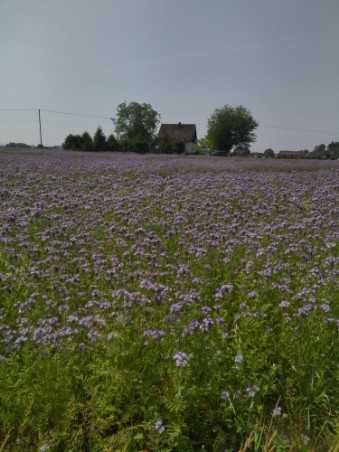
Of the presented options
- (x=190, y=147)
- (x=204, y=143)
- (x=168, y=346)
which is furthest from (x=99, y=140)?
(x=204, y=143)

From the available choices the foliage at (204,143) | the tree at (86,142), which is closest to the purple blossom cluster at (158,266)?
the tree at (86,142)

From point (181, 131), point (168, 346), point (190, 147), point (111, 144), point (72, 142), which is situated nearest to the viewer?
point (168, 346)

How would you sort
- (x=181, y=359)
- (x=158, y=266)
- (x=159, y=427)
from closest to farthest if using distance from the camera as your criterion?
1. (x=159, y=427)
2. (x=181, y=359)
3. (x=158, y=266)

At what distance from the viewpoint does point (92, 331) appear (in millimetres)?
2797

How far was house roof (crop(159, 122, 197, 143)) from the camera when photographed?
68438 mm

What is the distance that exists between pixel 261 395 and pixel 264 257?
214 cm

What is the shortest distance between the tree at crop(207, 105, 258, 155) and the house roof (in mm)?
3677

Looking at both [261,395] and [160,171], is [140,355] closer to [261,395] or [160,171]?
[261,395]

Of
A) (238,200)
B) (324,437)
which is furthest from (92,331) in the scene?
(238,200)

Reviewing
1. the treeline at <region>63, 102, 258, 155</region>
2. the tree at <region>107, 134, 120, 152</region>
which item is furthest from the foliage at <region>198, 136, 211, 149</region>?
the tree at <region>107, 134, 120, 152</region>

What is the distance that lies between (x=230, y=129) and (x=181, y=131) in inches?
332

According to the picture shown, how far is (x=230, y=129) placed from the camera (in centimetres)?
7144

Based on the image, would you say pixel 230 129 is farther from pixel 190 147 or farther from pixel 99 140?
pixel 99 140

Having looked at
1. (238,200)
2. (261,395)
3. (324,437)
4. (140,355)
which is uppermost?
(238,200)
